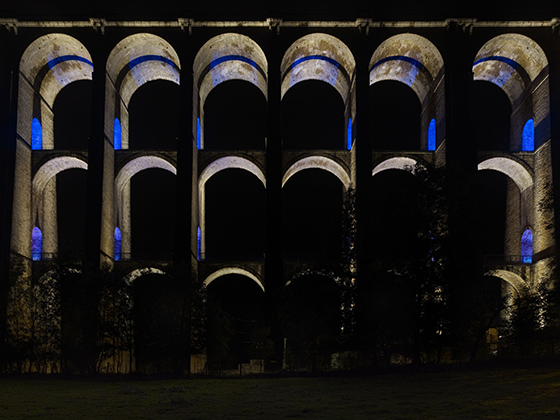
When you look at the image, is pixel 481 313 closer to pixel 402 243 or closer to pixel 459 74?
pixel 402 243

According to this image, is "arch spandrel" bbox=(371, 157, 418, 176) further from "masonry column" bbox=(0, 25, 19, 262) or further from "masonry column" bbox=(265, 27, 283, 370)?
"masonry column" bbox=(0, 25, 19, 262)

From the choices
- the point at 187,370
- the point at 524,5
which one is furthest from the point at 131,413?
the point at 524,5

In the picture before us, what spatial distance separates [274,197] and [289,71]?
30.4ft

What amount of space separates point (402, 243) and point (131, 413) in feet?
39.6

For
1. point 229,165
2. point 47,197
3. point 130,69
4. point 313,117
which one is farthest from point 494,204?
point 47,197

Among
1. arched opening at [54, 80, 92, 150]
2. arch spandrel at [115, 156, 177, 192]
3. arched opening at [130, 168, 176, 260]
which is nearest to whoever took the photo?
arch spandrel at [115, 156, 177, 192]

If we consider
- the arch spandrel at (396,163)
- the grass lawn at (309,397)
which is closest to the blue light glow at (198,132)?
the arch spandrel at (396,163)

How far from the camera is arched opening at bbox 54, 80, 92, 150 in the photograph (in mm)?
43375

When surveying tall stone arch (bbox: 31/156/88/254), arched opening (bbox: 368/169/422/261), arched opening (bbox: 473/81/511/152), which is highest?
arched opening (bbox: 473/81/511/152)

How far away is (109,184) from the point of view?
33.1 metres

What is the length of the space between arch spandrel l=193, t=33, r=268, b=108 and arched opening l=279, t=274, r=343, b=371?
16.0m

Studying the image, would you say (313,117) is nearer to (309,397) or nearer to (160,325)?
(160,325)

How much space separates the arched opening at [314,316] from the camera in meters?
22.6

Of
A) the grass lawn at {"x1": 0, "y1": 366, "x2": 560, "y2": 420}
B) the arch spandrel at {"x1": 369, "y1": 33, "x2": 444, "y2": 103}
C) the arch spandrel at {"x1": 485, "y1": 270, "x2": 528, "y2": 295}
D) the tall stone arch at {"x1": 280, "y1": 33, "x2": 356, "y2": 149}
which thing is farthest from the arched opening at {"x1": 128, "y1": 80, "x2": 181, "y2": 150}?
the grass lawn at {"x1": 0, "y1": 366, "x2": 560, "y2": 420}
